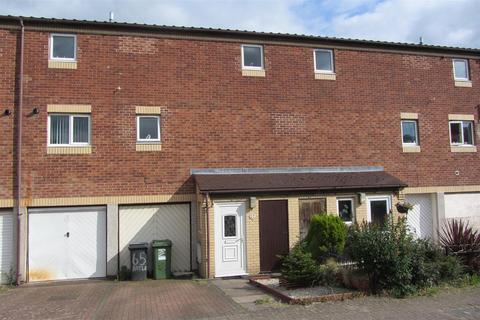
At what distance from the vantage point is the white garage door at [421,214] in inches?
690

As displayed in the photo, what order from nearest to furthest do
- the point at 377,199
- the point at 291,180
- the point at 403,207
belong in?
the point at 403,207
the point at 291,180
the point at 377,199

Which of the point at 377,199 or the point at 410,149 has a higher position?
the point at 410,149

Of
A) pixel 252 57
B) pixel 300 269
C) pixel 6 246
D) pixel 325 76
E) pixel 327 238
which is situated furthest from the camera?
pixel 325 76

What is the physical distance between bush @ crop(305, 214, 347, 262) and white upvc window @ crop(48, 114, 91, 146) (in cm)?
753

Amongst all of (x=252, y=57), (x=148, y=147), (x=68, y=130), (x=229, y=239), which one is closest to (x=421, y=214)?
(x=229, y=239)

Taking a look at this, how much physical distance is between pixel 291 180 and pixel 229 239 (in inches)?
111

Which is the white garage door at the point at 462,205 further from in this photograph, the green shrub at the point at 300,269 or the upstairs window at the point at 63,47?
the upstairs window at the point at 63,47

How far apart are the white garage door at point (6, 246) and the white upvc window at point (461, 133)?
15.9m

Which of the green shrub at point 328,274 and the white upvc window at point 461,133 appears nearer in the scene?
the green shrub at point 328,274

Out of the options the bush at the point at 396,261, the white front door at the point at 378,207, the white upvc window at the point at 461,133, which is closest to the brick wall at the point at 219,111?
the white upvc window at the point at 461,133

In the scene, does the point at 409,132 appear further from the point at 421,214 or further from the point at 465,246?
the point at 465,246

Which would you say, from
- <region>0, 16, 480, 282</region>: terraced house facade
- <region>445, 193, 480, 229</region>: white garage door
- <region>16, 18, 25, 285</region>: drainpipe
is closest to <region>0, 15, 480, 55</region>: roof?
<region>0, 16, 480, 282</region>: terraced house facade

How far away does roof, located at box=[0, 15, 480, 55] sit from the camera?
14320 mm

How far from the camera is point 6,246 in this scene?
13.7 m
